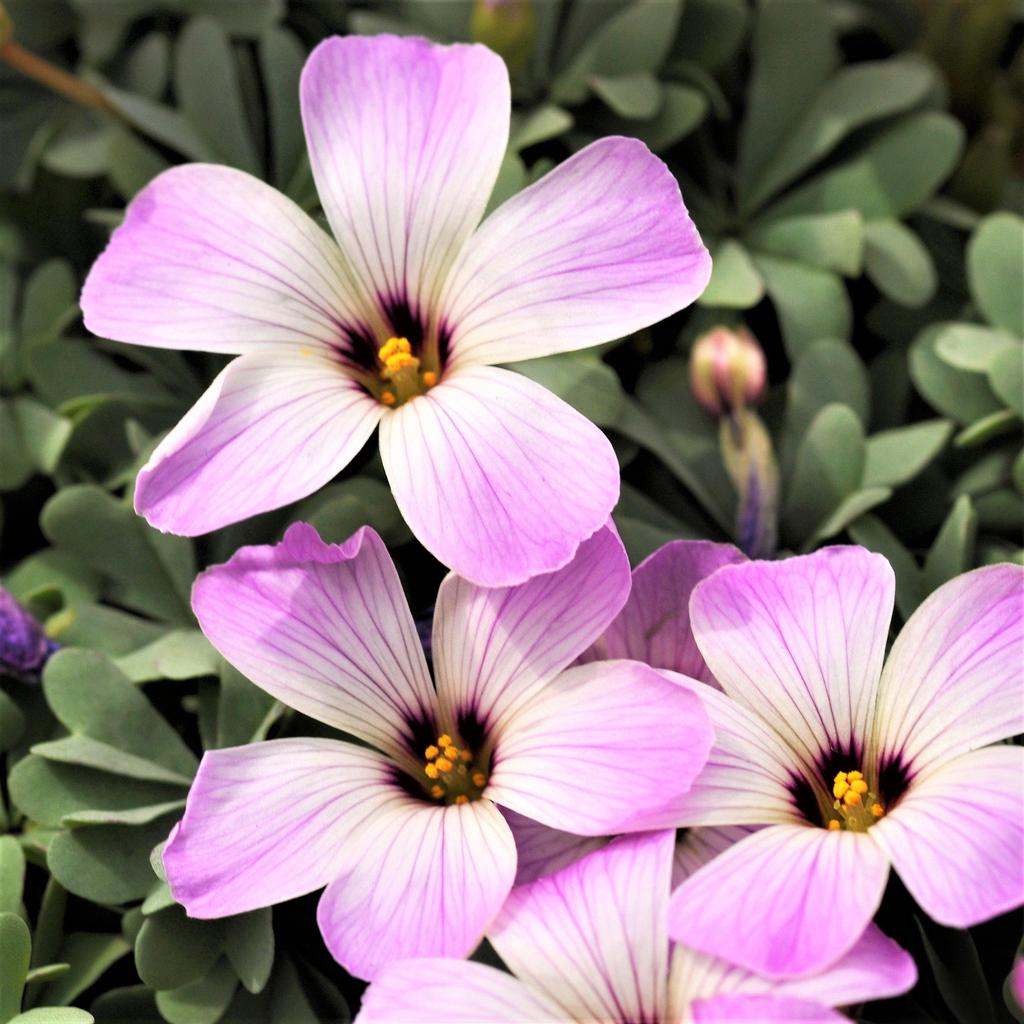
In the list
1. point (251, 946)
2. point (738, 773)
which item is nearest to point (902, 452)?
point (738, 773)

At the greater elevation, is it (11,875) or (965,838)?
(965,838)

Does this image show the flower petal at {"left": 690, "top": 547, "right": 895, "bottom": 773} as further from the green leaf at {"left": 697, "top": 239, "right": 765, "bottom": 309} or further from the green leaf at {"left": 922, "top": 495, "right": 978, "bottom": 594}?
the green leaf at {"left": 697, "top": 239, "right": 765, "bottom": 309}

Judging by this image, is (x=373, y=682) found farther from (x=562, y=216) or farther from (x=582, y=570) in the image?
(x=562, y=216)

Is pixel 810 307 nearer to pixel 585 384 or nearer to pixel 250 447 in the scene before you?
pixel 585 384

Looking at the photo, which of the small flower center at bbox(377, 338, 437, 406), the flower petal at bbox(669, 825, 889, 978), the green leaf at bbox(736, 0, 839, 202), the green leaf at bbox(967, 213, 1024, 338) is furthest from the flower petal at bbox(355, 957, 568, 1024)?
the green leaf at bbox(736, 0, 839, 202)

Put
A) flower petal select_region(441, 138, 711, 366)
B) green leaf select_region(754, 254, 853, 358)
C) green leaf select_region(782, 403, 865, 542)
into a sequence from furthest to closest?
green leaf select_region(754, 254, 853, 358)
green leaf select_region(782, 403, 865, 542)
flower petal select_region(441, 138, 711, 366)

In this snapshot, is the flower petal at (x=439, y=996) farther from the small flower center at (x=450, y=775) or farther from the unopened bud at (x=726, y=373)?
the unopened bud at (x=726, y=373)

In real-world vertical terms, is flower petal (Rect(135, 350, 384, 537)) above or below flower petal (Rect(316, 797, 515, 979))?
above

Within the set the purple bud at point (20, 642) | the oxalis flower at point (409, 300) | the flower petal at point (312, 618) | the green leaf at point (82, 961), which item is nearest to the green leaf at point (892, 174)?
the oxalis flower at point (409, 300)
